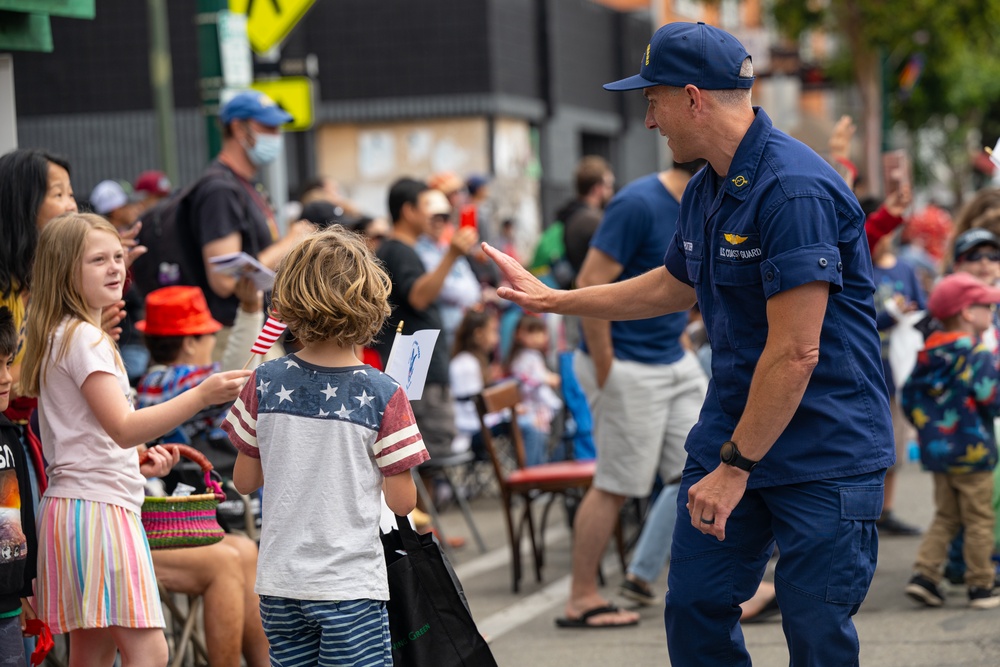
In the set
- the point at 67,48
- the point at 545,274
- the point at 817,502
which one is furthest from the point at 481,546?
the point at 67,48

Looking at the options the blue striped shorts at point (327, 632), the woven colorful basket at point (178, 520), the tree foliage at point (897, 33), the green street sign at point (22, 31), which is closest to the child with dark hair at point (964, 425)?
the woven colorful basket at point (178, 520)

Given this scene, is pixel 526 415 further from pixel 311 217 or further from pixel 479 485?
pixel 311 217

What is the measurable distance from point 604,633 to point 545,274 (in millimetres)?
5984

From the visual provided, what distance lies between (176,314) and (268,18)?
3.61m

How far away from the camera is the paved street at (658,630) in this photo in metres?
6.01

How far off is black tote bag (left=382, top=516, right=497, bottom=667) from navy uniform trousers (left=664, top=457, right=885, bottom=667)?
1.93ft

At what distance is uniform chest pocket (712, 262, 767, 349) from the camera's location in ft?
12.7

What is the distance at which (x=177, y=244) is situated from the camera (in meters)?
6.61

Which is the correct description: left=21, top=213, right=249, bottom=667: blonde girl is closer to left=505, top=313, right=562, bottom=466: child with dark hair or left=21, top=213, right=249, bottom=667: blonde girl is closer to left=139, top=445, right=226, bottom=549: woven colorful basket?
left=139, top=445, right=226, bottom=549: woven colorful basket

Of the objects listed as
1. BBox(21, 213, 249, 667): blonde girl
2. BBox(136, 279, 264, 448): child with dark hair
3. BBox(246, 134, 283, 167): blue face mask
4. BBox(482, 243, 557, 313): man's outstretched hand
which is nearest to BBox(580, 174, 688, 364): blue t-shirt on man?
BBox(246, 134, 283, 167): blue face mask

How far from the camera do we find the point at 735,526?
4.03 meters

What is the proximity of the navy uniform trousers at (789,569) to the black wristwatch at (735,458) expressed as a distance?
0.49 ft

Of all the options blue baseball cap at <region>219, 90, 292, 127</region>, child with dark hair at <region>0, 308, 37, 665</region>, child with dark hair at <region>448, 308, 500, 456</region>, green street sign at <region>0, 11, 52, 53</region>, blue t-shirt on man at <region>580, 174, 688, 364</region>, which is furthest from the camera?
child with dark hair at <region>448, 308, 500, 456</region>

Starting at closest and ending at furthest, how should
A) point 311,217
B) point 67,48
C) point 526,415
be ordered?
point 311,217
point 526,415
point 67,48
